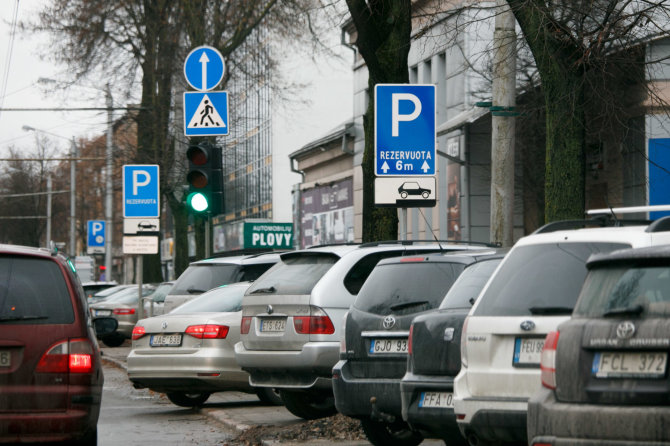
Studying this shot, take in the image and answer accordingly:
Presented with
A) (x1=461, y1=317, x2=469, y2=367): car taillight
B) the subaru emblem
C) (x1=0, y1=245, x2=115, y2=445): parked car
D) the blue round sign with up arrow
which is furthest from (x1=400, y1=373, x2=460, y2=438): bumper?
the blue round sign with up arrow

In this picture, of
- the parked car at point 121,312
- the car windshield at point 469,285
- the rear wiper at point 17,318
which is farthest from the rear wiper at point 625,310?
the parked car at point 121,312

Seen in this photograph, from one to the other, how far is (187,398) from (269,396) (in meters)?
1.31

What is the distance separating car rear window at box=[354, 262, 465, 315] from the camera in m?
9.62

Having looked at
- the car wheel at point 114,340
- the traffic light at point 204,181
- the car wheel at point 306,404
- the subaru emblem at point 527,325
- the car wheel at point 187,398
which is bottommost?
the car wheel at point 114,340

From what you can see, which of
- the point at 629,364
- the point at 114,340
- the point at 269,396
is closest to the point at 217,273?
the point at 269,396

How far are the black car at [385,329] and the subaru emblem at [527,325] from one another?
2.10 meters

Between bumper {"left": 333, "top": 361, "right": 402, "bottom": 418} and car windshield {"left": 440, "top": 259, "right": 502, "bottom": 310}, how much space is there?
101cm

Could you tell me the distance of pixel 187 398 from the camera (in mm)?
15617

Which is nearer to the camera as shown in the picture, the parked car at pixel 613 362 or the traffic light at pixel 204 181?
the parked car at pixel 613 362

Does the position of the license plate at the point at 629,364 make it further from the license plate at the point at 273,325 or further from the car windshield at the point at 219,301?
the car windshield at the point at 219,301

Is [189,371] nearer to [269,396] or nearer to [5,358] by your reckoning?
[269,396]

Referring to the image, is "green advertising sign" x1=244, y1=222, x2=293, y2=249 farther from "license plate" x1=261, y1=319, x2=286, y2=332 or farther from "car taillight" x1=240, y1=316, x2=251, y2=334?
"license plate" x1=261, y1=319, x2=286, y2=332

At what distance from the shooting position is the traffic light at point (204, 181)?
1589 cm

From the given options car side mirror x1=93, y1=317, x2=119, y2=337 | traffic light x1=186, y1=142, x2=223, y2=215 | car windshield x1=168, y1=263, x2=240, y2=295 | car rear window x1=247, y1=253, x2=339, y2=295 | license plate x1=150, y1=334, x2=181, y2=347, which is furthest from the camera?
car windshield x1=168, y1=263, x2=240, y2=295
